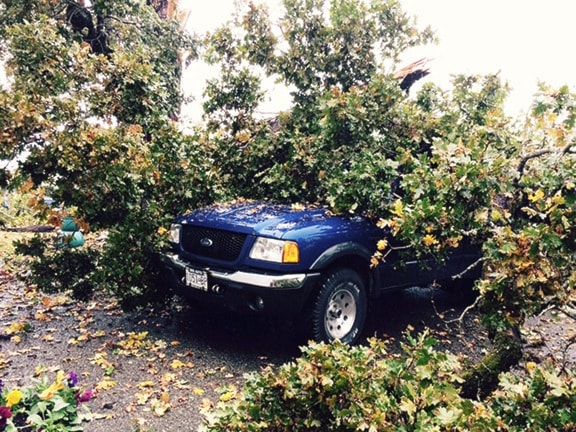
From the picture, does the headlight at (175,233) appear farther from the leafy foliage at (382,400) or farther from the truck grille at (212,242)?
the leafy foliage at (382,400)

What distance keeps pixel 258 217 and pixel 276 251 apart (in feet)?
1.81

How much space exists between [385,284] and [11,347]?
11.8 feet

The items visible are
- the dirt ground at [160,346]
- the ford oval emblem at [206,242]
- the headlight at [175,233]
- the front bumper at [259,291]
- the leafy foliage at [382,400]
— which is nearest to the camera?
the leafy foliage at [382,400]

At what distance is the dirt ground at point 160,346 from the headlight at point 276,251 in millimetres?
957

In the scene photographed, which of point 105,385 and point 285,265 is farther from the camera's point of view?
point 285,265

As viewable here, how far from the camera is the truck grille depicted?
4.01m

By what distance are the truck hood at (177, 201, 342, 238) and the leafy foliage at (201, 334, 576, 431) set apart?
1866 millimetres

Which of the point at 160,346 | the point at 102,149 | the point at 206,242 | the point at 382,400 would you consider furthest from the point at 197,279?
the point at 382,400

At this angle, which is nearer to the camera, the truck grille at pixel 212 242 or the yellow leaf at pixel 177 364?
the yellow leaf at pixel 177 364

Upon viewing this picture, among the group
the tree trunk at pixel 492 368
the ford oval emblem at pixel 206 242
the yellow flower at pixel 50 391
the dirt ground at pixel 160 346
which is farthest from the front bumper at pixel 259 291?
the yellow flower at pixel 50 391

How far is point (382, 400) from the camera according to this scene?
1906mm

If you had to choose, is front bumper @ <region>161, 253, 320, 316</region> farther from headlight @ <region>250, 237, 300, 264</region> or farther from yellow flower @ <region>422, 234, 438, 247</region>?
yellow flower @ <region>422, 234, 438, 247</region>

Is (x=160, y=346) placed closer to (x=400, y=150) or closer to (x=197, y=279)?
(x=197, y=279)

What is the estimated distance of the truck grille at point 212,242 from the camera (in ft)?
13.2
